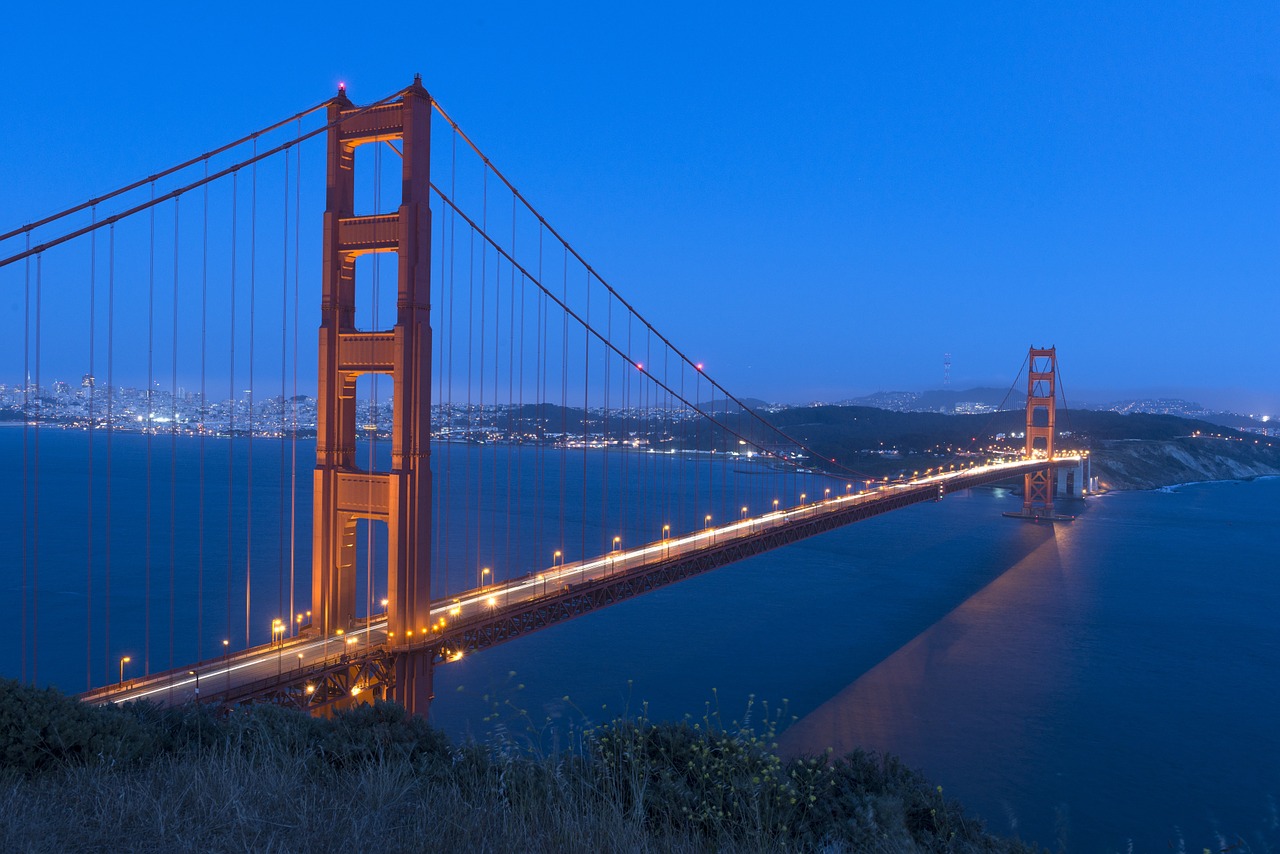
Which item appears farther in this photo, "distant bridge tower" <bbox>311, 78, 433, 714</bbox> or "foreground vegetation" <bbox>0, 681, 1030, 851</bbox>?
"distant bridge tower" <bbox>311, 78, 433, 714</bbox>

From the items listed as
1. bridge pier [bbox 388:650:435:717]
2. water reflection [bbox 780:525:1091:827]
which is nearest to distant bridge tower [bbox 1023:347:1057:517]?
water reflection [bbox 780:525:1091:827]

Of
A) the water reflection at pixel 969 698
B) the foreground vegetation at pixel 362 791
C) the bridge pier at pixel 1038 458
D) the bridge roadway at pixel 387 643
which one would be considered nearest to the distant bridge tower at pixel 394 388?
the bridge roadway at pixel 387 643

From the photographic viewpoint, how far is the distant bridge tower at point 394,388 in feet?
28.1

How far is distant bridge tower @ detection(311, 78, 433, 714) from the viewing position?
856cm

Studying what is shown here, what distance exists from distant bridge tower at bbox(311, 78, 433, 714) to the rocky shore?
5338 cm

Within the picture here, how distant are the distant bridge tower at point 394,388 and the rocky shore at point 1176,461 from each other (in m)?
53.4

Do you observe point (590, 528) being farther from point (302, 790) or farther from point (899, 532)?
point (302, 790)

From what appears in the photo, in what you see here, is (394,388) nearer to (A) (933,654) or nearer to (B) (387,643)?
(B) (387,643)

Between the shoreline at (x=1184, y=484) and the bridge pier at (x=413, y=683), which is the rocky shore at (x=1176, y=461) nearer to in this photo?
the shoreline at (x=1184, y=484)

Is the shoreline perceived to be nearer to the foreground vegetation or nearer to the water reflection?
the water reflection

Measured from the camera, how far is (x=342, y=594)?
9094 millimetres

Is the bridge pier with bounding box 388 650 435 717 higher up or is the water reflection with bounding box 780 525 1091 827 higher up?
the bridge pier with bounding box 388 650 435 717

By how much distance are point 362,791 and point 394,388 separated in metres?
5.99

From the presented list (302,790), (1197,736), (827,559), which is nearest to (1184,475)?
(827,559)
